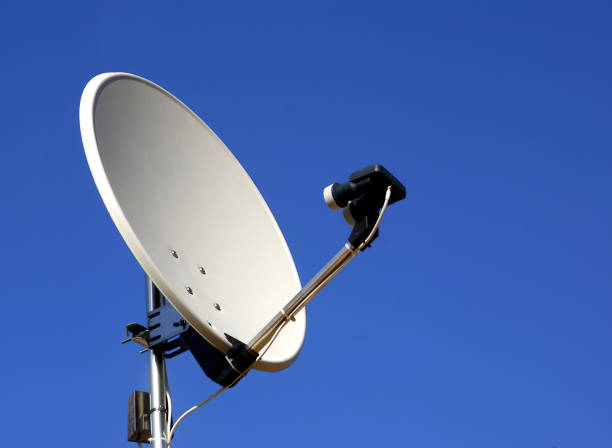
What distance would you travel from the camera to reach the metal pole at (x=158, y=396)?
4.70 metres

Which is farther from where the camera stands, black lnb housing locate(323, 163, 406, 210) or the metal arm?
the metal arm

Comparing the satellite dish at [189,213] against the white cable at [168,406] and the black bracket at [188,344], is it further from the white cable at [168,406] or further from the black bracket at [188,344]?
the white cable at [168,406]

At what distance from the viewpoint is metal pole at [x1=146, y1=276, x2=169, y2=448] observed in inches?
185

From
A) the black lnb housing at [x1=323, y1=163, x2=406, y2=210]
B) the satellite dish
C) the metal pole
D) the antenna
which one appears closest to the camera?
the black lnb housing at [x1=323, y1=163, x2=406, y2=210]

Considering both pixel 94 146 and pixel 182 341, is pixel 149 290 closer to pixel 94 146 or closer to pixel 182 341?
pixel 182 341

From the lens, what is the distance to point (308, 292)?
4.58m

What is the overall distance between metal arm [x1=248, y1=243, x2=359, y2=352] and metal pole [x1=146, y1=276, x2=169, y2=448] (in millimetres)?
524

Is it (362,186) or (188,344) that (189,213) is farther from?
(362,186)

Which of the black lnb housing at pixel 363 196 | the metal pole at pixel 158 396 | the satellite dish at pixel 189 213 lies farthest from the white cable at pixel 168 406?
the black lnb housing at pixel 363 196

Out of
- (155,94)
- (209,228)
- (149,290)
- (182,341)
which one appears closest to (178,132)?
(155,94)

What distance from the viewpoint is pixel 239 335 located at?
5.02 m

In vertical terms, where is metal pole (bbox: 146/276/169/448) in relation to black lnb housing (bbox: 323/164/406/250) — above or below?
below

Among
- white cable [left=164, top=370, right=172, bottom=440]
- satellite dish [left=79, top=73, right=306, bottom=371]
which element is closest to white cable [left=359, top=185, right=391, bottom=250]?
satellite dish [left=79, top=73, right=306, bottom=371]

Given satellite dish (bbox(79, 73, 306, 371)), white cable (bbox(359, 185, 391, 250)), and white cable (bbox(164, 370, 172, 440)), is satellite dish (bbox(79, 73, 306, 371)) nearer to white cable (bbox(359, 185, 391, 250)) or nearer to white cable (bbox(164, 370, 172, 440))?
white cable (bbox(164, 370, 172, 440))
